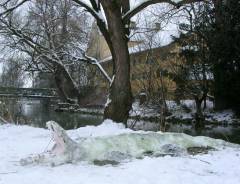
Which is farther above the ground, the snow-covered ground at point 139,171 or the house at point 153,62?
the house at point 153,62

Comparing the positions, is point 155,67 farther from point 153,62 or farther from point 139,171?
point 139,171

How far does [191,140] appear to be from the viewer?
428 inches

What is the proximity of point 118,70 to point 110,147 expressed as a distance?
9.60 metres

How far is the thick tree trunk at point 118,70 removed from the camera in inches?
734

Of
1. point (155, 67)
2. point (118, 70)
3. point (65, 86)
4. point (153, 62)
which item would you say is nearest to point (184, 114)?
point (155, 67)

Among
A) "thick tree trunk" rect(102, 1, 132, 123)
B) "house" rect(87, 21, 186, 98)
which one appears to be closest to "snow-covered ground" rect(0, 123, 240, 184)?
"thick tree trunk" rect(102, 1, 132, 123)

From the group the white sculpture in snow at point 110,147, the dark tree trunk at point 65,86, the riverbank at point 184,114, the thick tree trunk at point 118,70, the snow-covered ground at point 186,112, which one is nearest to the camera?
the white sculpture in snow at point 110,147

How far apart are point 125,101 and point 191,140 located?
26.2ft

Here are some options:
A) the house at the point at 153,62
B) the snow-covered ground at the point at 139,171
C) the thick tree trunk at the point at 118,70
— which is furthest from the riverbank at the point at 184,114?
the snow-covered ground at the point at 139,171

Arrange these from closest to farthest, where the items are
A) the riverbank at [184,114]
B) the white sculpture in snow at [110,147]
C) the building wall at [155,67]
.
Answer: the white sculpture in snow at [110,147]
the riverbank at [184,114]
the building wall at [155,67]

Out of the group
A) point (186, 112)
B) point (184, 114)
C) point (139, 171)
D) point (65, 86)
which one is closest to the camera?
point (139, 171)

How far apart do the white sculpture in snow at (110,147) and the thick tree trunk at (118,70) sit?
7.98 meters

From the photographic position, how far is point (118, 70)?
61.6ft

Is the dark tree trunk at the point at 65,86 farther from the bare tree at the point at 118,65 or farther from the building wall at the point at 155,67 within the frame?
the bare tree at the point at 118,65
